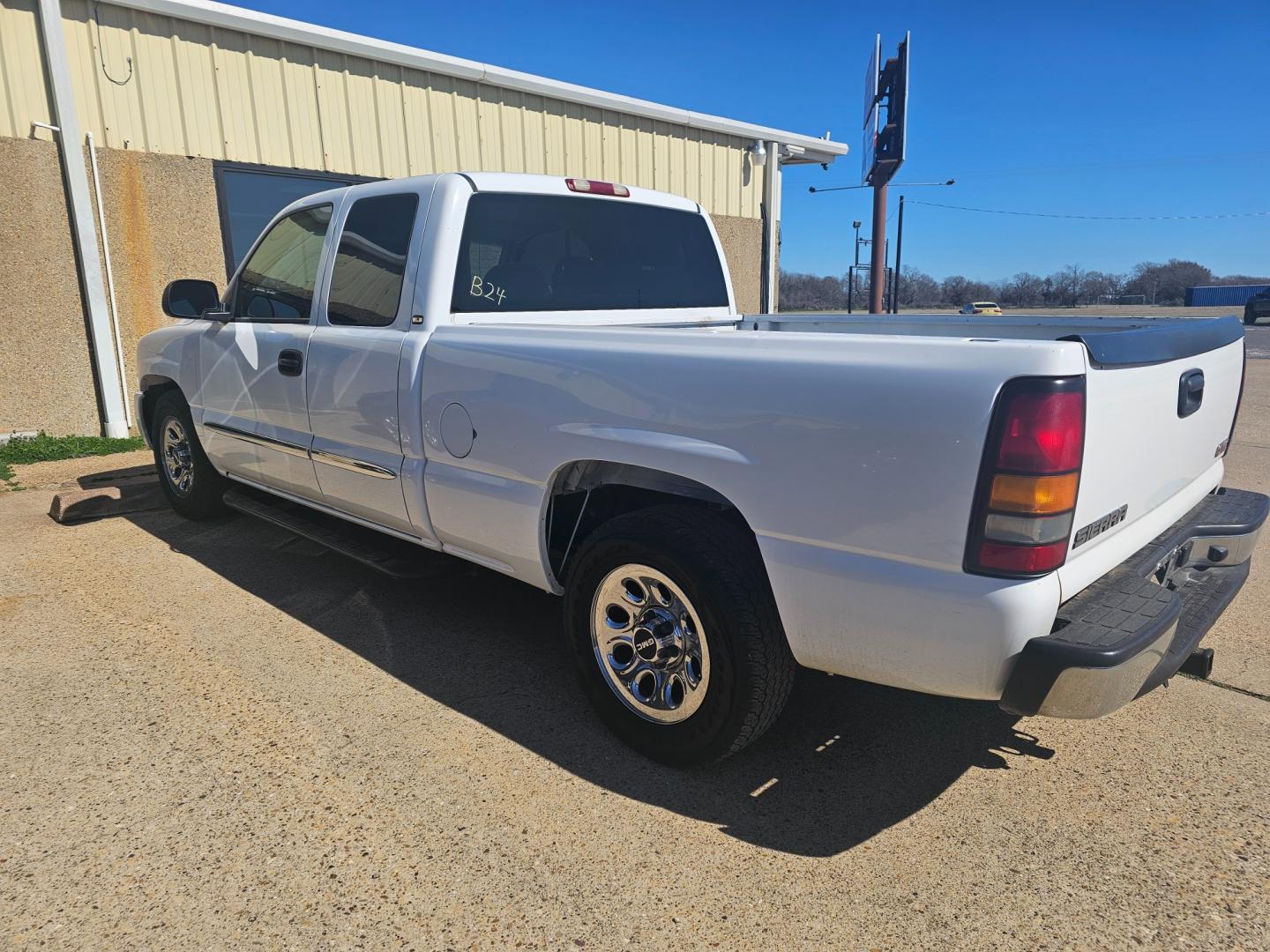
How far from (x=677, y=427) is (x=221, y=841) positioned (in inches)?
69.0

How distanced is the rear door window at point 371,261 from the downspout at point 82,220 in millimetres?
5298

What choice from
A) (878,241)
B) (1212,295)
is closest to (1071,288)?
(1212,295)

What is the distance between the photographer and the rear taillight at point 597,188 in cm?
391

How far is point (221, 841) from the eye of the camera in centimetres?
238

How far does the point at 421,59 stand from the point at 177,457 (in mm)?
5541

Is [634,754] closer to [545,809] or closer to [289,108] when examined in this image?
[545,809]

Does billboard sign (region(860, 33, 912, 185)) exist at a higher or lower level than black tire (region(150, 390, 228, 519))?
higher

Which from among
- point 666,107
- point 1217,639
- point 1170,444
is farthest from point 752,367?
point 666,107

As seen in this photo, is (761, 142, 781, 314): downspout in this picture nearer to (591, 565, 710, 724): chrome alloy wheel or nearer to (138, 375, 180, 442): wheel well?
(138, 375, 180, 442): wheel well

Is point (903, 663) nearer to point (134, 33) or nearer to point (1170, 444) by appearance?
point (1170, 444)

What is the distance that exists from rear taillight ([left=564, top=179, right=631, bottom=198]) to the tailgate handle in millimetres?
2449

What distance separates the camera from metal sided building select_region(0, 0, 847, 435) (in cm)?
733

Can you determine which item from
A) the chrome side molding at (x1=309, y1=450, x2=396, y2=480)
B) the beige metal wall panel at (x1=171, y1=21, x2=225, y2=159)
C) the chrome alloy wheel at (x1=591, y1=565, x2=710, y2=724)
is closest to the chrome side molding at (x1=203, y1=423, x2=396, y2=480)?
the chrome side molding at (x1=309, y1=450, x2=396, y2=480)

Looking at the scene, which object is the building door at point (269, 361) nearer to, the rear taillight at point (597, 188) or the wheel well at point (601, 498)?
the rear taillight at point (597, 188)
